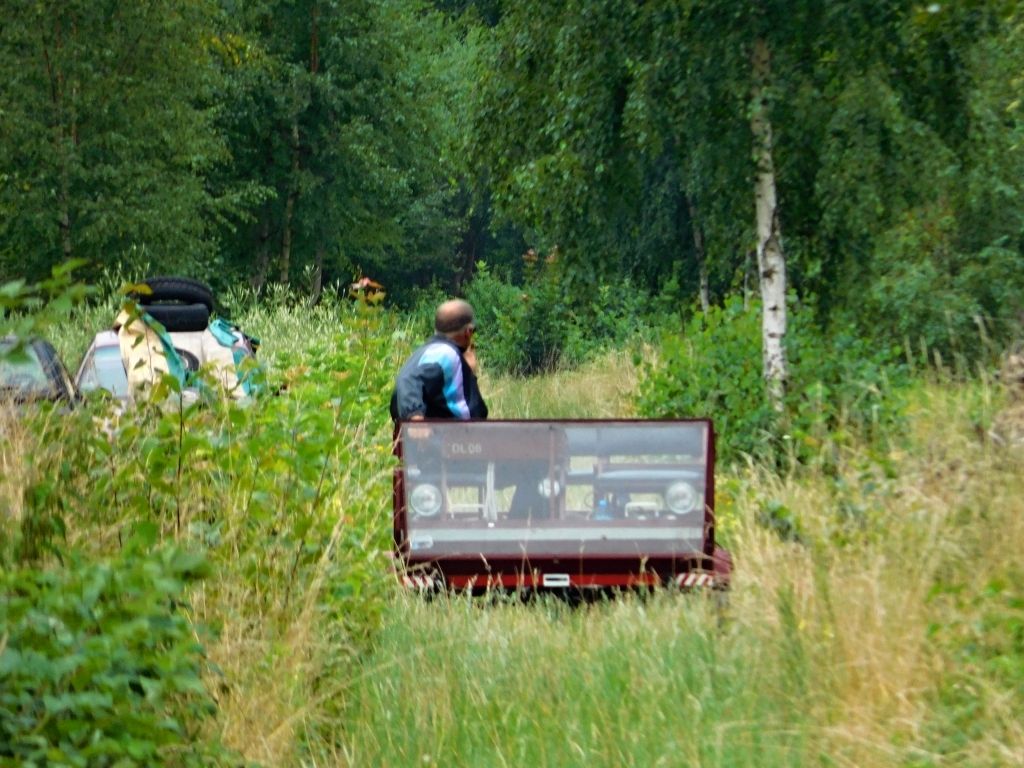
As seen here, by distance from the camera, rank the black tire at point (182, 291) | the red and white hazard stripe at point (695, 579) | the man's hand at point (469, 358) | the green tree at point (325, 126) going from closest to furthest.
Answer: the red and white hazard stripe at point (695, 579) < the man's hand at point (469, 358) < the black tire at point (182, 291) < the green tree at point (325, 126)

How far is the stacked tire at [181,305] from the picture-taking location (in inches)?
690

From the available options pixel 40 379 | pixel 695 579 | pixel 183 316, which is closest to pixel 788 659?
pixel 695 579

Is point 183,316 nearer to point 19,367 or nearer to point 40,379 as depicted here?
point 40,379

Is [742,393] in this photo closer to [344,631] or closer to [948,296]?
[948,296]

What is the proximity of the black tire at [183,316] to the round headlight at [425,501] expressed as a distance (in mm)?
9321

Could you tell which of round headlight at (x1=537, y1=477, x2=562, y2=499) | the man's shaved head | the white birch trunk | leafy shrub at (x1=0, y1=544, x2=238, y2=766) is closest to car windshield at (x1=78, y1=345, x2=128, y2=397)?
the man's shaved head

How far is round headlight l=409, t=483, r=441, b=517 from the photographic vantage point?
8555mm

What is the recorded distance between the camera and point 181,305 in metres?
17.9

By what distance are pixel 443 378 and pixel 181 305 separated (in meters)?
8.31

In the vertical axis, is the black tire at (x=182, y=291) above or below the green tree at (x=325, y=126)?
below

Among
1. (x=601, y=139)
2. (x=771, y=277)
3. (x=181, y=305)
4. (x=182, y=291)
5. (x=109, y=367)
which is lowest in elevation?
(x=109, y=367)

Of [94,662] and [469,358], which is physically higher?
[469,358]

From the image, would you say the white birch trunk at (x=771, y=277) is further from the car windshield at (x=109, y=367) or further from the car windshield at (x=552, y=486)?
the car windshield at (x=552, y=486)

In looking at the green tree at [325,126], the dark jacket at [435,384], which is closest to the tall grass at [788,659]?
the dark jacket at [435,384]
